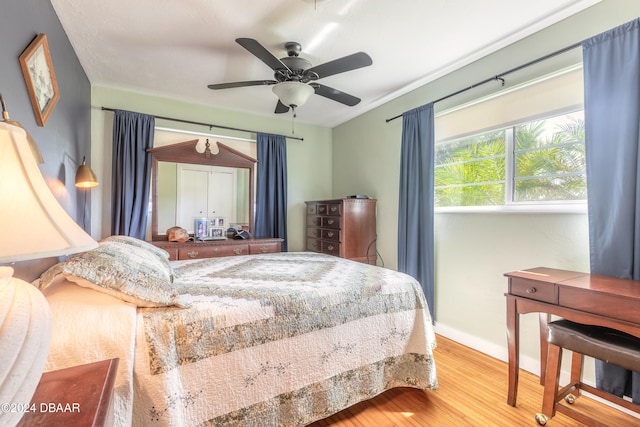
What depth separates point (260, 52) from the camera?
1.90m

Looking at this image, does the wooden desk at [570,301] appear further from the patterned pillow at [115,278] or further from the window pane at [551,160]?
the patterned pillow at [115,278]

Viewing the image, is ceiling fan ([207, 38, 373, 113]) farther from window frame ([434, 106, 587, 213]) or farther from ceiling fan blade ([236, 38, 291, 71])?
window frame ([434, 106, 587, 213])

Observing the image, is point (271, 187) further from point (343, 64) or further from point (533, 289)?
point (533, 289)

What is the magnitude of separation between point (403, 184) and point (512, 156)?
1.02 m

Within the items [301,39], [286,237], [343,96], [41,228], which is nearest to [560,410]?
[41,228]

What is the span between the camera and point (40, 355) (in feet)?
2.05

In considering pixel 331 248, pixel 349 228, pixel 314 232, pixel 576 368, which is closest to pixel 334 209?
pixel 349 228

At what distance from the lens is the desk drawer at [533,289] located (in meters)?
1.54

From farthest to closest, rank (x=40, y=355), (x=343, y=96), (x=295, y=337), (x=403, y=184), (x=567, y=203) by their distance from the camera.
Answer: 1. (x=403, y=184)
2. (x=343, y=96)
3. (x=567, y=203)
4. (x=295, y=337)
5. (x=40, y=355)

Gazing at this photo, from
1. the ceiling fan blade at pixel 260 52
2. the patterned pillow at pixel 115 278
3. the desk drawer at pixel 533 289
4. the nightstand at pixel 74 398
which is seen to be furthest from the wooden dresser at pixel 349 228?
the nightstand at pixel 74 398

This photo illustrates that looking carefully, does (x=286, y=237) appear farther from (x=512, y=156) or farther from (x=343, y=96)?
(x=512, y=156)

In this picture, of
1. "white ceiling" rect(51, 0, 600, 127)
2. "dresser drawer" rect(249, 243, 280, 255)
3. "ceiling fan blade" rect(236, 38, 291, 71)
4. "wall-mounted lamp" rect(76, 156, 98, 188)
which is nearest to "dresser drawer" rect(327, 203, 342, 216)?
"dresser drawer" rect(249, 243, 280, 255)

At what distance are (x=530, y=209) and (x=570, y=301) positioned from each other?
35.2 inches

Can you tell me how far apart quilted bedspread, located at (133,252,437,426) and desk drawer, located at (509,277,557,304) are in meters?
0.55
